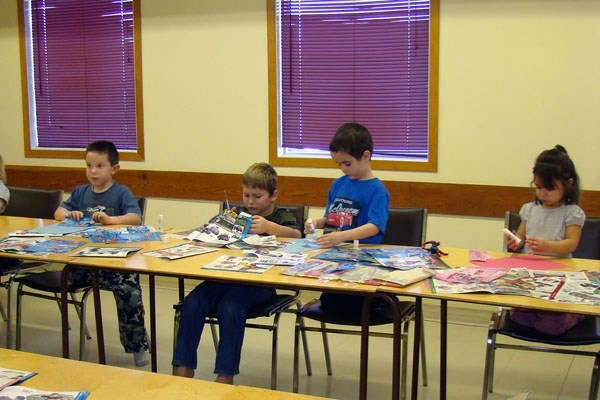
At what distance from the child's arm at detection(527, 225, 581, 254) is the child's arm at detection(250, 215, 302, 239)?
3.65 ft

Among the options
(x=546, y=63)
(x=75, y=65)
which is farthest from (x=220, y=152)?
(x=546, y=63)

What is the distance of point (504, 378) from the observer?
3633 millimetres

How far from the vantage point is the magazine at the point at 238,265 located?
284 cm

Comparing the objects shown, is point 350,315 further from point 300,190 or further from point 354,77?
point 354,77

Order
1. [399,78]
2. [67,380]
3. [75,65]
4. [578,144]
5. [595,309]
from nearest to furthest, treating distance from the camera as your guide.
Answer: [67,380] < [595,309] < [578,144] < [399,78] < [75,65]

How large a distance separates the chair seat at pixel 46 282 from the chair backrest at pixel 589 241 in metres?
2.42

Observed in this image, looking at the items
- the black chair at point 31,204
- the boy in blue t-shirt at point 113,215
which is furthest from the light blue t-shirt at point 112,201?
the black chair at point 31,204

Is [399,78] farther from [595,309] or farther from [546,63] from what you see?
[595,309]

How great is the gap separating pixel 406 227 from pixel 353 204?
0.32 metres

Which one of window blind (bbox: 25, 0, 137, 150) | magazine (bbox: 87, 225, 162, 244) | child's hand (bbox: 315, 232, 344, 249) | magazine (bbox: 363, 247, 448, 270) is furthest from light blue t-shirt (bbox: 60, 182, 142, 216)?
window blind (bbox: 25, 0, 137, 150)

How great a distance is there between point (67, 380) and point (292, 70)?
3.40 metres

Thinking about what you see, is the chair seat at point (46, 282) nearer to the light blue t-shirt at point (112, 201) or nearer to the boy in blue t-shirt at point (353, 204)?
the light blue t-shirt at point (112, 201)

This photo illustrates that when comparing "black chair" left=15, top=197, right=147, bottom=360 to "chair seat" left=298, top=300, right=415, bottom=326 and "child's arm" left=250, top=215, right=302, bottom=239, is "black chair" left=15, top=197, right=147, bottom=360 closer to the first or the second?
"child's arm" left=250, top=215, right=302, bottom=239

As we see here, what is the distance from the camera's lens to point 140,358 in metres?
Result: 3.79
